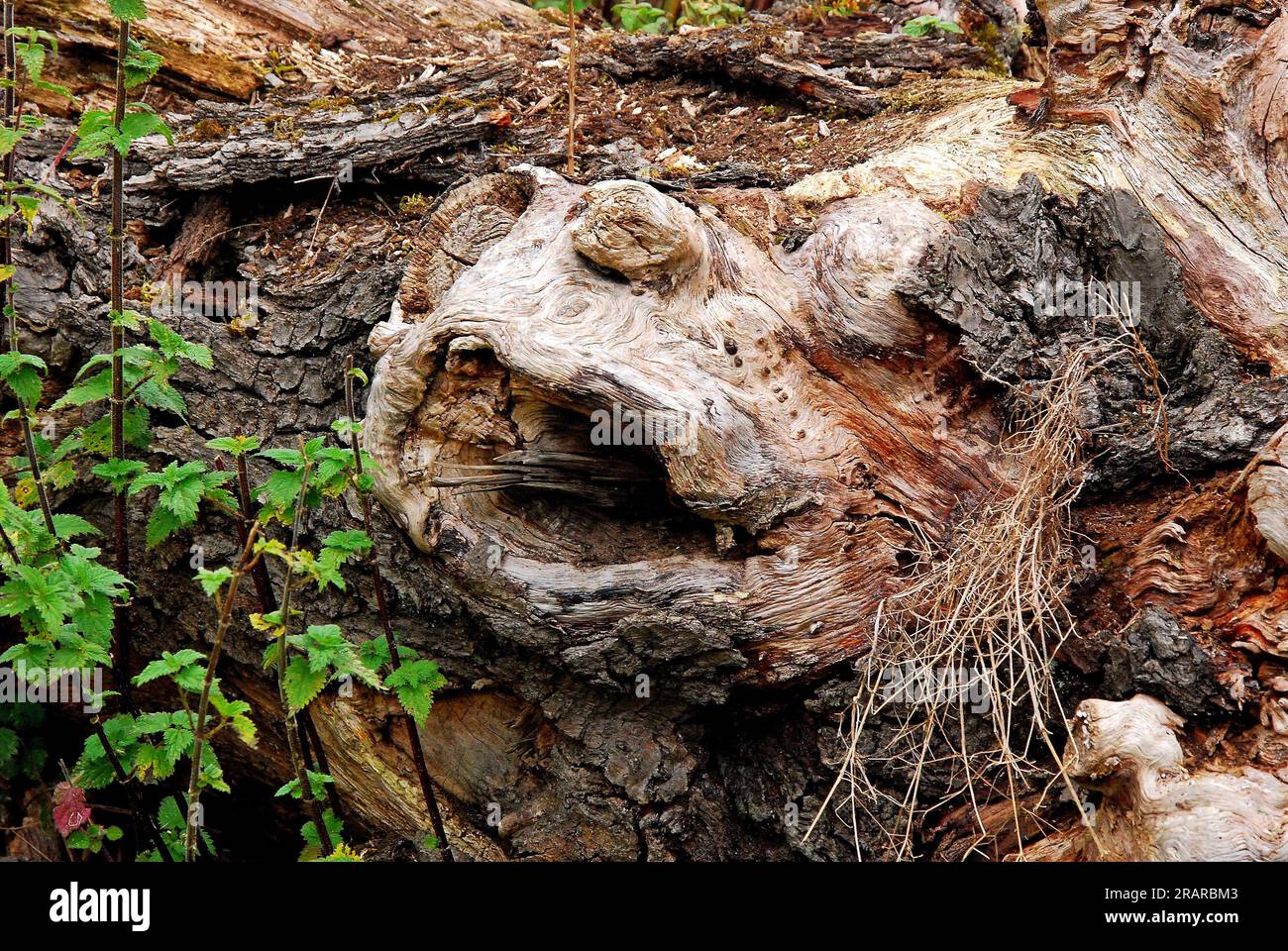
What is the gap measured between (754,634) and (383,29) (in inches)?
186

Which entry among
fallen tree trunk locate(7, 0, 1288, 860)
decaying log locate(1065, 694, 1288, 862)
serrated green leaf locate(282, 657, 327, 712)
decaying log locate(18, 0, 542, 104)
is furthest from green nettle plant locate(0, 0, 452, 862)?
decaying log locate(1065, 694, 1288, 862)

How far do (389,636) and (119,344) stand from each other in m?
1.41

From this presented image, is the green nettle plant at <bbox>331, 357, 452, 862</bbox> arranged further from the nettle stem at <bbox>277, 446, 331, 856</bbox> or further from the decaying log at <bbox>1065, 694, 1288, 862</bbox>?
the decaying log at <bbox>1065, 694, 1288, 862</bbox>

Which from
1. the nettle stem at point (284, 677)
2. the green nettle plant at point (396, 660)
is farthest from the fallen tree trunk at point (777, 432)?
the nettle stem at point (284, 677)

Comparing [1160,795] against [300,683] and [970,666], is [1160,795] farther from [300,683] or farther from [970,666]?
[300,683]

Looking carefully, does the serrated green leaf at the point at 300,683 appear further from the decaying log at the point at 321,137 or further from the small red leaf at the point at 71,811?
the decaying log at the point at 321,137

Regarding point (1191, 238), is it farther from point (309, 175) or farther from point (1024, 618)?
point (309, 175)

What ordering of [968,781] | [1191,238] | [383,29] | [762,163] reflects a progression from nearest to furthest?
[968,781] < [1191,238] < [762,163] < [383,29]

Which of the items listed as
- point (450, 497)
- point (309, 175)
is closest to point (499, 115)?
point (309, 175)

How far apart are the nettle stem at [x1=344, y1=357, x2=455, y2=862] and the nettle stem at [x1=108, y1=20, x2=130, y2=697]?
784mm

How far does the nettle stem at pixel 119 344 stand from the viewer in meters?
3.27

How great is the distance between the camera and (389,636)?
11.7 ft

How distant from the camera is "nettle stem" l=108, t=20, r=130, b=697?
327 cm

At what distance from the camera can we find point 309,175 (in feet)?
16.1
